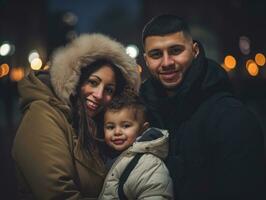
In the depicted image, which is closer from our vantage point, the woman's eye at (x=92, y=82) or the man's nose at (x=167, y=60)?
the man's nose at (x=167, y=60)

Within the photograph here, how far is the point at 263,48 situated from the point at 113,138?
77.6 feet

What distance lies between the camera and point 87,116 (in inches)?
156

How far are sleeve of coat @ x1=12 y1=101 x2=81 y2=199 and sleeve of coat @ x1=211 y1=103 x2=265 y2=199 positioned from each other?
1040 millimetres

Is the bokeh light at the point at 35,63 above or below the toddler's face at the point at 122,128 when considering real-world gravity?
below

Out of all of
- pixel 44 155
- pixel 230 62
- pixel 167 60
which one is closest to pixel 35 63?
pixel 230 62

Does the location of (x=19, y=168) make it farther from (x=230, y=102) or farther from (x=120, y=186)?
(x=230, y=102)

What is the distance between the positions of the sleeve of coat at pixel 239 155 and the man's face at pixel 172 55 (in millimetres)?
561

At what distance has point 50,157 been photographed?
3477 mm

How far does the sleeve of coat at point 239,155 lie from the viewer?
130 inches

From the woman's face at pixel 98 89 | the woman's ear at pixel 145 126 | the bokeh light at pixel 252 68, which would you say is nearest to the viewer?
the woman's ear at pixel 145 126

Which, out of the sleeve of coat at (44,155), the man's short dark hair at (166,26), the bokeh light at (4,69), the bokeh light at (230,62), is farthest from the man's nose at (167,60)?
the bokeh light at (230,62)

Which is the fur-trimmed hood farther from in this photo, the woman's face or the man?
the man

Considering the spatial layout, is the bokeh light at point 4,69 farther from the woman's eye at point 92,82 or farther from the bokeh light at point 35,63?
the woman's eye at point 92,82

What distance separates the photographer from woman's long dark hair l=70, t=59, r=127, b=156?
12.5 ft
